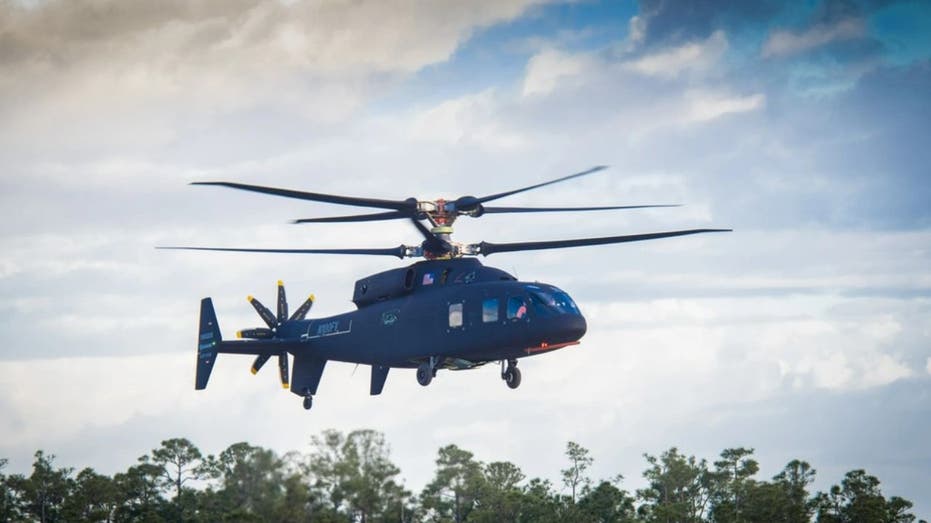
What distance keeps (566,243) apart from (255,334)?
58.1 ft

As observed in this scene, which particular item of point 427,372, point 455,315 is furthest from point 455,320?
point 427,372

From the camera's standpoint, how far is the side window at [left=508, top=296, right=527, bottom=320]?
50844 mm

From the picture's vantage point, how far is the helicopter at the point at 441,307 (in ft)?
167

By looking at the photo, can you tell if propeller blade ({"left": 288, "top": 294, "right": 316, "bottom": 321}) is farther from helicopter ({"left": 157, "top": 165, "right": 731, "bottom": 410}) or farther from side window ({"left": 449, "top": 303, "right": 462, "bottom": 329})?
side window ({"left": 449, "top": 303, "right": 462, "bottom": 329})

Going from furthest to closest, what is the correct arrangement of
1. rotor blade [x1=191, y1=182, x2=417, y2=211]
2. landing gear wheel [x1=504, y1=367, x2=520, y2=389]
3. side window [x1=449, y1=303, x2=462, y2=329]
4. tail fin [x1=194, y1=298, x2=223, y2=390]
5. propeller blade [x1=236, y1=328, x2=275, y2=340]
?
1. propeller blade [x1=236, y1=328, x2=275, y2=340]
2. tail fin [x1=194, y1=298, x2=223, y2=390]
3. landing gear wheel [x1=504, y1=367, x2=520, y2=389]
4. side window [x1=449, y1=303, x2=462, y2=329]
5. rotor blade [x1=191, y1=182, x2=417, y2=211]

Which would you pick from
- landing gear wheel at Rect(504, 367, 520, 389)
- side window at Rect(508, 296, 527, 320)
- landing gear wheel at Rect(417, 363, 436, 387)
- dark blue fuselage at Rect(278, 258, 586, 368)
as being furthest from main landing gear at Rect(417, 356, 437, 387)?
side window at Rect(508, 296, 527, 320)

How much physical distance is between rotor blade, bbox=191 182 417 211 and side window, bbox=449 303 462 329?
4215 mm

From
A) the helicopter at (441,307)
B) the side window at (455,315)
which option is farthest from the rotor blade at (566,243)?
the side window at (455,315)

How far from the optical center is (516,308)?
51000mm

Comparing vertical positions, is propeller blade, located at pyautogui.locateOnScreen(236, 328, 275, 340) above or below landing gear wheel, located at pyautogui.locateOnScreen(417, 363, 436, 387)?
above

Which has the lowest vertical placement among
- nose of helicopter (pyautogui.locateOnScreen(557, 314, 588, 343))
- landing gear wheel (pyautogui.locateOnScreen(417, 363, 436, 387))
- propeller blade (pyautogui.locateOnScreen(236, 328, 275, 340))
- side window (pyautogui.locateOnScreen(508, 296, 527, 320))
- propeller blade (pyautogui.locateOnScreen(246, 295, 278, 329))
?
landing gear wheel (pyautogui.locateOnScreen(417, 363, 436, 387))

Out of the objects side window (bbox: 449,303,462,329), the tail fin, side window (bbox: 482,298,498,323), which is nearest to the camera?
side window (bbox: 482,298,498,323)

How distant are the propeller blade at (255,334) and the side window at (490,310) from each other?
52.8 feet

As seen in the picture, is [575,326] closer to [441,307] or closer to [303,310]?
[441,307]
